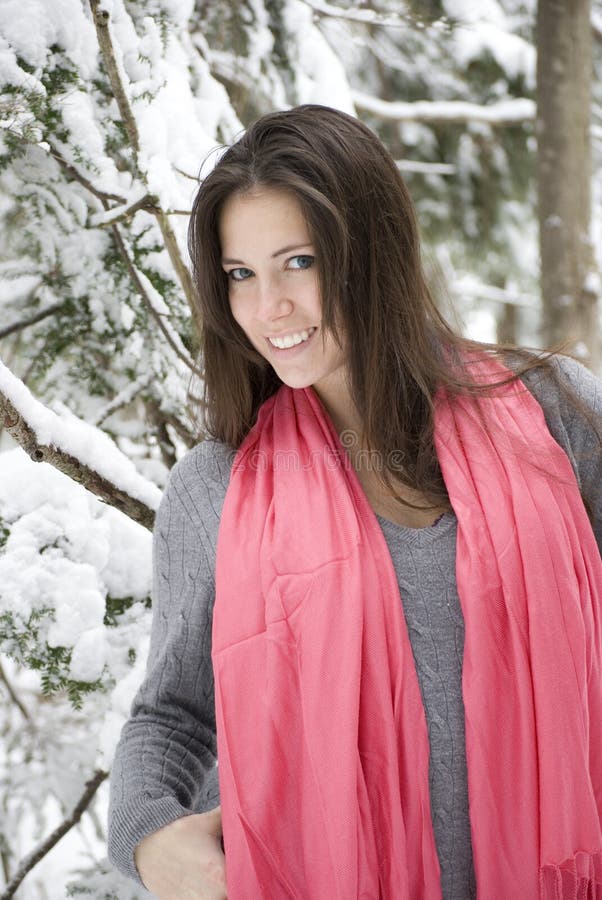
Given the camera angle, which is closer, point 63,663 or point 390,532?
point 390,532

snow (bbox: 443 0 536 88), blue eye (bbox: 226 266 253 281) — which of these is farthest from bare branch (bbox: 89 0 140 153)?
snow (bbox: 443 0 536 88)

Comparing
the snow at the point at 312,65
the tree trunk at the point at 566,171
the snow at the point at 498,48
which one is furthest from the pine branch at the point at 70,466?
the snow at the point at 498,48

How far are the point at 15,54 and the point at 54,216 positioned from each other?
0.43m

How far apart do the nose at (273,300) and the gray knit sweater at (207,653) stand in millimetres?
318

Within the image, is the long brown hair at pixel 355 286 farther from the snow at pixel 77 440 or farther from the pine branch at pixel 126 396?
the pine branch at pixel 126 396

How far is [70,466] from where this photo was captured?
166cm

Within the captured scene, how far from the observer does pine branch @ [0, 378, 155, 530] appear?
1.53m

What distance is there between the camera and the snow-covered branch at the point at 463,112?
4.37 meters

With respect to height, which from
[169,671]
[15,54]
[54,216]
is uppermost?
[15,54]

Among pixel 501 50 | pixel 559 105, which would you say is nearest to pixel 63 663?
pixel 559 105

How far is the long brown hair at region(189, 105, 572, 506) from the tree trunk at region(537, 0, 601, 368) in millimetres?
2628

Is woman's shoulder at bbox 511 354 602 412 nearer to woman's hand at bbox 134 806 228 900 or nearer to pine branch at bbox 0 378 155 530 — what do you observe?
pine branch at bbox 0 378 155 530

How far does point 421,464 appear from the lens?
1.61 metres

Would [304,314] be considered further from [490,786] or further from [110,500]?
[490,786]
